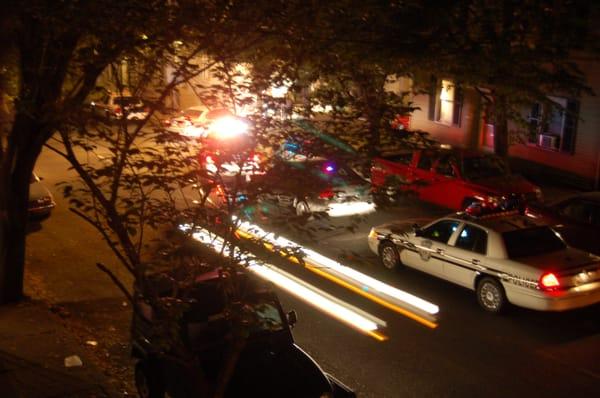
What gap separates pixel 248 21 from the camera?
25.3ft

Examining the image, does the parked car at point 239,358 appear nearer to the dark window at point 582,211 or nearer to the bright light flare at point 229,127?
the bright light flare at point 229,127

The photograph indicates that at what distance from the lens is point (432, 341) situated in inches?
396

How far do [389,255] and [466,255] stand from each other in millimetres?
2060

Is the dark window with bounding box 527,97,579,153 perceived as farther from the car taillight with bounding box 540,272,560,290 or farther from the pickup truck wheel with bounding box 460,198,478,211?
the car taillight with bounding box 540,272,560,290

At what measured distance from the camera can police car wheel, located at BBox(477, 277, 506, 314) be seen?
10953 millimetres

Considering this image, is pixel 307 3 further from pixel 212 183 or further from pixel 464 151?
pixel 464 151

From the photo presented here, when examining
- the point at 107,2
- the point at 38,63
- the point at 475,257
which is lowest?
the point at 475,257

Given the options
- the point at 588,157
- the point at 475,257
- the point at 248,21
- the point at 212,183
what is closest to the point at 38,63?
the point at 248,21

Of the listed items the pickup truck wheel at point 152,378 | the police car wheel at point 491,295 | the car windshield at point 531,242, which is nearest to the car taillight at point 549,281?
the car windshield at point 531,242

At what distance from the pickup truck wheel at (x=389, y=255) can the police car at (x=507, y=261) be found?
454 millimetres

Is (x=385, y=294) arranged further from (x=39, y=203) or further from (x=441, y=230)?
(x=39, y=203)

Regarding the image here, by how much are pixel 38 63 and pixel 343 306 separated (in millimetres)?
5890

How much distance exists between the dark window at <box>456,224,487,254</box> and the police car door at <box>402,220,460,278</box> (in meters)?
0.24

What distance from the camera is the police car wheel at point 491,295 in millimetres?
10953
